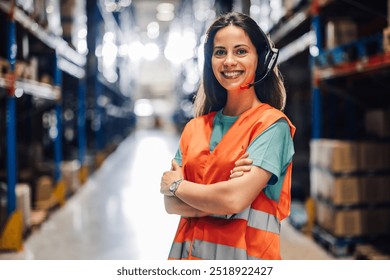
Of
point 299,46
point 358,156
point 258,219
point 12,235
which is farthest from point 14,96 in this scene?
point 258,219

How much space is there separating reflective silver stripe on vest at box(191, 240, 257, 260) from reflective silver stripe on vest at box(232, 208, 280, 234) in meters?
0.10

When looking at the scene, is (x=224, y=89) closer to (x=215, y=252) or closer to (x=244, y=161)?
(x=244, y=161)

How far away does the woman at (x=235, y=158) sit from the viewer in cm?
144

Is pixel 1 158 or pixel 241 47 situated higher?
pixel 241 47

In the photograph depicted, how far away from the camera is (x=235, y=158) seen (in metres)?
1.46

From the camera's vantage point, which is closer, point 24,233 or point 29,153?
point 24,233

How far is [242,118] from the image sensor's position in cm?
151

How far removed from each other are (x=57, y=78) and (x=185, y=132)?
18.1 ft

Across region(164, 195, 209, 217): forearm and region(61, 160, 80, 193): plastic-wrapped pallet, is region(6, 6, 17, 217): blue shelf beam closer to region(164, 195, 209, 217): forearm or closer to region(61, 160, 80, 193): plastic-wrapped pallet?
region(61, 160, 80, 193): plastic-wrapped pallet

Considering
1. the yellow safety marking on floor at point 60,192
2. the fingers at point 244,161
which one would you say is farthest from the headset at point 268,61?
the yellow safety marking on floor at point 60,192

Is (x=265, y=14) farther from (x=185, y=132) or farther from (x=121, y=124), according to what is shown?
(x=121, y=124)
